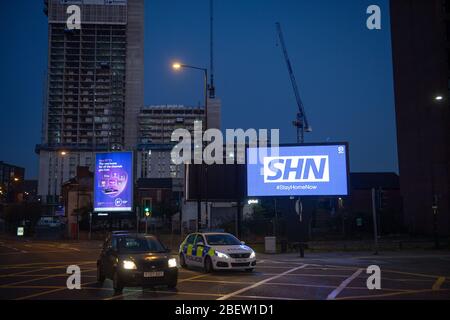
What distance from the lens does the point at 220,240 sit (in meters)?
18.4

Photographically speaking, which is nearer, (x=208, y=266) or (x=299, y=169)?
(x=208, y=266)

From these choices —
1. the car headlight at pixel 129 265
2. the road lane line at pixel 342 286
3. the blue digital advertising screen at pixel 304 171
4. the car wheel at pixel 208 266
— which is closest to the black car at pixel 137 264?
the car headlight at pixel 129 265

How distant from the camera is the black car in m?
12.6

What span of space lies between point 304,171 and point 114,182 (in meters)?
22.6

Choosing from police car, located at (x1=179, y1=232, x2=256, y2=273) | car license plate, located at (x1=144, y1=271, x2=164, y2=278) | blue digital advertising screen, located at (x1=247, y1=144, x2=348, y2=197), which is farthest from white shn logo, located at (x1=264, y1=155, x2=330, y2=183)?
car license plate, located at (x1=144, y1=271, x2=164, y2=278)

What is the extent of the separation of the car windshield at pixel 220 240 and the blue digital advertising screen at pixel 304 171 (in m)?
13.1

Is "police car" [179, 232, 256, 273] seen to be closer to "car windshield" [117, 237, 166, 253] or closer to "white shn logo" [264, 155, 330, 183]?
"car windshield" [117, 237, 166, 253]

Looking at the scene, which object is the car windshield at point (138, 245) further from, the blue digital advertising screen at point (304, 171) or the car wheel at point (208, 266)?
the blue digital advertising screen at point (304, 171)

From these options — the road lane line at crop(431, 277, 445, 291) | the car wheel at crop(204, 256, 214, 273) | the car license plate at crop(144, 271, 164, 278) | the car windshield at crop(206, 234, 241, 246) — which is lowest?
the road lane line at crop(431, 277, 445, 291)

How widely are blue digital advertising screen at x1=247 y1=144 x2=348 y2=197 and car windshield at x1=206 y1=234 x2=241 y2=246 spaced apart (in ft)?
43.0

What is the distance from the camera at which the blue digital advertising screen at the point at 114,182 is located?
46.8m

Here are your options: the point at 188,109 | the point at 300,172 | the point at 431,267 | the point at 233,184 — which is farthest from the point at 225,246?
the point at 188,109

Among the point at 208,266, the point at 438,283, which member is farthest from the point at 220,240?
the point at 438,283

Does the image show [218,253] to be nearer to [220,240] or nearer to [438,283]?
[220,240]
